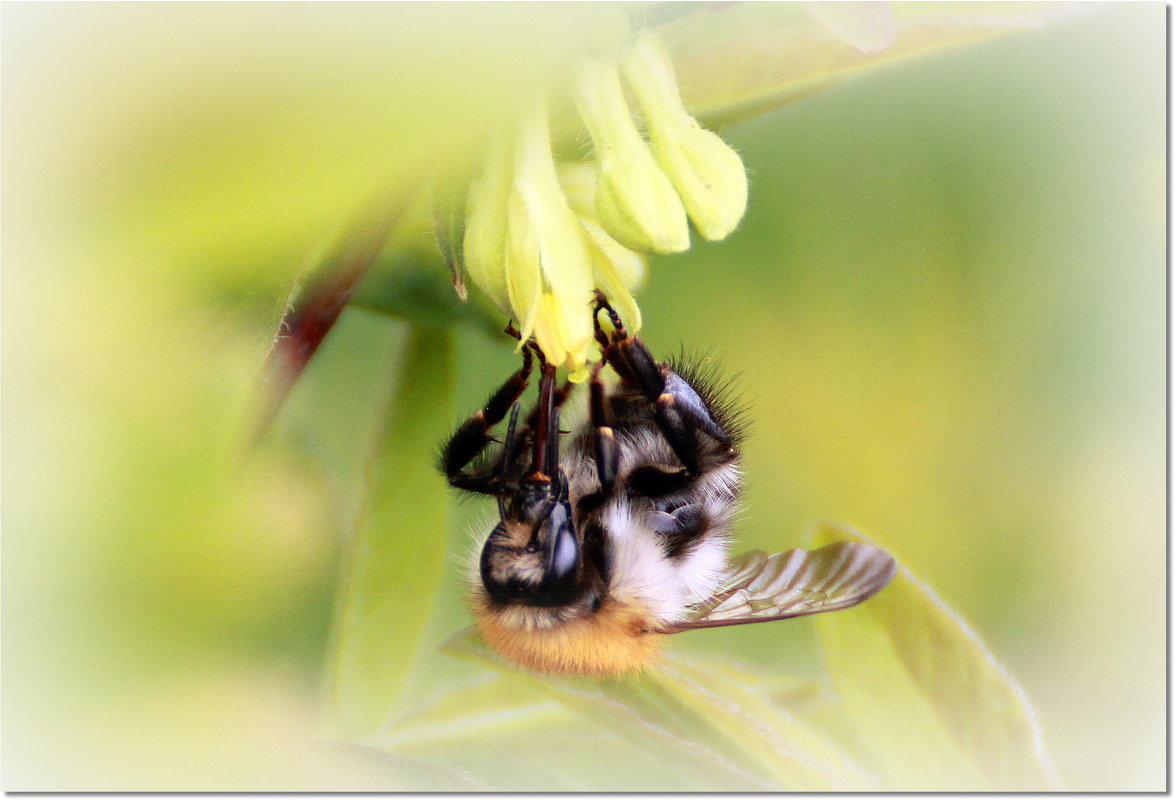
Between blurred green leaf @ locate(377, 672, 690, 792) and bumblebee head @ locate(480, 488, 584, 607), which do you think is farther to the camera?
blurred green leaf @ locate(377, 672, 690, 792)

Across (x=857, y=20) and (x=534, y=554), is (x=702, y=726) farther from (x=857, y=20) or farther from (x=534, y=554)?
(x=857, y=20)

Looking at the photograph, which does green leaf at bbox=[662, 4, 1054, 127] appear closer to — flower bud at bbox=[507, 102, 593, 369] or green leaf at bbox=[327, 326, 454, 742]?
flower bud at bbox=[507, 102, 593, 369]

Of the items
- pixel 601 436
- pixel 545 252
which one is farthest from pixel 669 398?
pixel 545 252

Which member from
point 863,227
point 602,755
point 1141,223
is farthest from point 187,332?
point 1141,223

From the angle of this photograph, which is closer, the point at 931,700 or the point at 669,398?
the point at 669,398

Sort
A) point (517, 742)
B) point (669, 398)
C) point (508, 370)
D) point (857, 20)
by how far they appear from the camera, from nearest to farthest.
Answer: point (857, 20) < point (669, 398) < point (508, 370) < point (517, 742)

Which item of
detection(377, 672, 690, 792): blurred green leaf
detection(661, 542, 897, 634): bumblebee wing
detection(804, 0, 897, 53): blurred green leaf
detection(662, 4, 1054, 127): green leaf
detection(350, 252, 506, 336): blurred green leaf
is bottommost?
detection(377, 672, 690, 792): blurred green leaf

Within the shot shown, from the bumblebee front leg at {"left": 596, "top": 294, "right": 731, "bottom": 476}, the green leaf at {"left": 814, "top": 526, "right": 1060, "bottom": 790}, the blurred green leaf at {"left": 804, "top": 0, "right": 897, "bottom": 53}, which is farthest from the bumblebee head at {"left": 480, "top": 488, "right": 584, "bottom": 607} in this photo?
the blurred green leaf at {"left": 804, "top": 0, "right": 897, "bottom": 53}

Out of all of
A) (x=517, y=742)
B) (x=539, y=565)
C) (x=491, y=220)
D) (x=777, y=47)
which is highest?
(x=777, y=47)
